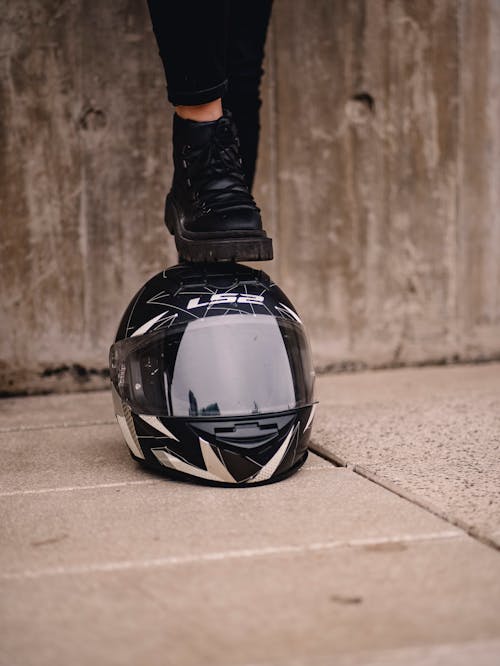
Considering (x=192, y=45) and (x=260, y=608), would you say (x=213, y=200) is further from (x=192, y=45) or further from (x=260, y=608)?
(x=260, y=608)

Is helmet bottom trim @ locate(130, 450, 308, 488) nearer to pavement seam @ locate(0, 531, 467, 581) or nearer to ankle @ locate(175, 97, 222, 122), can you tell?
pavement seam @ locate(0, 531, 467, 581)

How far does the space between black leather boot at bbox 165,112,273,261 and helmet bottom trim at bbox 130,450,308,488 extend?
0.41 metres

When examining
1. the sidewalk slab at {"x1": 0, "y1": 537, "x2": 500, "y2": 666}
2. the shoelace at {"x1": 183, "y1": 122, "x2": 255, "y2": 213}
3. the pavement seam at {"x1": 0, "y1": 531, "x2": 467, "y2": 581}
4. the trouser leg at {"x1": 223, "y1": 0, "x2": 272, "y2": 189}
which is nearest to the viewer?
the sidewalk slab at {"x1": 0, "y1": 537, "x2": 500, "y2": 666}

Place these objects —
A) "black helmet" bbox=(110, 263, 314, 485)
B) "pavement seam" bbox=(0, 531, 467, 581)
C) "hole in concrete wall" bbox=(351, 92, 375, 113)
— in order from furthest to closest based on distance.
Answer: "hole in concrete wall" bbox=(351, 92, 375, 113)
"black helmet" bbox=(110, 263, 314, 485)
"pavement seam" bbox=(0, 531, 467, 581)

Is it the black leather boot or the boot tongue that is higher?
the boot tongue

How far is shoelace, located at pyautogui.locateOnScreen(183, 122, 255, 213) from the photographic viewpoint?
68.1 inches

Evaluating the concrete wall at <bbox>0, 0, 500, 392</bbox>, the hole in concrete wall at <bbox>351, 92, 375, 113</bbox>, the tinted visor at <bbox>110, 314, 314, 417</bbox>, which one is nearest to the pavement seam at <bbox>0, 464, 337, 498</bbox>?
the tinted visor at <bbox>110, 314, 314, 417</bbox>

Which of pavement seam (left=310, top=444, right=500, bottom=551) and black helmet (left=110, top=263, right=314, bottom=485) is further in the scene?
black helmet (left=110, top=263, right=314, bottom=485)

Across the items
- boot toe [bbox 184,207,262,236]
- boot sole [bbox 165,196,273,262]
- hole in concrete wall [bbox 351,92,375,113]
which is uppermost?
hole in concrete wall [bbox 351,92,375,113]

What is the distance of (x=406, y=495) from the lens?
1507 mm

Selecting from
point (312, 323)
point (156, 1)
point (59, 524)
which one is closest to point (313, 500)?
point (59, 524)

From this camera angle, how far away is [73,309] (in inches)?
104

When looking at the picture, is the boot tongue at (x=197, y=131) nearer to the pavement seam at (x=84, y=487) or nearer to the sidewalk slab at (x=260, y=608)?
the pavement seam at (x=84, y=487)

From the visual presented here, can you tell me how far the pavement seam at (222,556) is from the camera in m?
1.19
